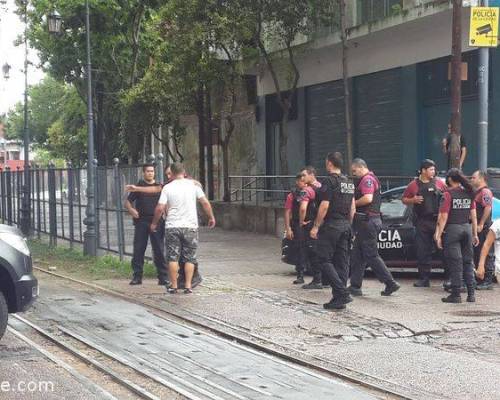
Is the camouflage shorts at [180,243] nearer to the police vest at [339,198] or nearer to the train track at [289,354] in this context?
the train track at [289,354]

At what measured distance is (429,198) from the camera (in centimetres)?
1099

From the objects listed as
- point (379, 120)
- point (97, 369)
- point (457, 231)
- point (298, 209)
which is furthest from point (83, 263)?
point (379, 120)

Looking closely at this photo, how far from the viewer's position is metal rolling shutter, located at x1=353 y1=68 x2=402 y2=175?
2016 cm

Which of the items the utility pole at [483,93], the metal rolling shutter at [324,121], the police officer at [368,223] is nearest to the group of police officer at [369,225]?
the police officer at [368,223]

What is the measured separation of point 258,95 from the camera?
26750mm

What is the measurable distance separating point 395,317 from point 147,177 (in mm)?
4639

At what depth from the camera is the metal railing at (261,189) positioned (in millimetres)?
21984

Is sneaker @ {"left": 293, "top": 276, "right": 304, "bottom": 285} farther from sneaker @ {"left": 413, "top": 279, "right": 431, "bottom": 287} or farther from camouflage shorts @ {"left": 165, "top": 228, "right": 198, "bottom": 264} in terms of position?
camouflage shorts @ {"left": 165, "top": 228, "right": 198, "bottom": 264}

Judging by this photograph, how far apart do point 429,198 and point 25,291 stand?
20.1 feet

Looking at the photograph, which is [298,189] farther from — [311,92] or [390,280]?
[311,92]

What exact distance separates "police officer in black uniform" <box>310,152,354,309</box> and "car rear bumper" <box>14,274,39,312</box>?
11.5ft

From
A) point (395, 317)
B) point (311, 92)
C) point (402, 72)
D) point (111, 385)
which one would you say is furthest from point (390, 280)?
point (311, 92)

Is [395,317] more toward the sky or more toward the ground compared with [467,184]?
more toward the ground

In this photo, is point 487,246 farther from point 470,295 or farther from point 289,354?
point 289,354
